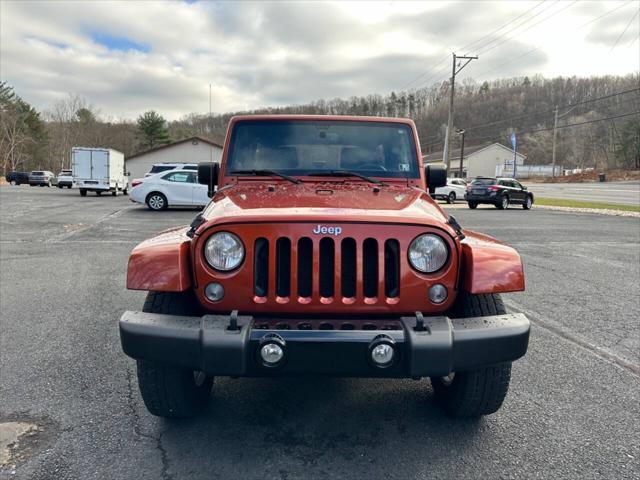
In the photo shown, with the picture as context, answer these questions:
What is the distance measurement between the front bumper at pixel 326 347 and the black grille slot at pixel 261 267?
0.61 ft

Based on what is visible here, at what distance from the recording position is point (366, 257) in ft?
8.14

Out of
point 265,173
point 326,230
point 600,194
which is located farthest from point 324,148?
point 600,194

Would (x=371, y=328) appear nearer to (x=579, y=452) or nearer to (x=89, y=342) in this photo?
(x=579, y=452)

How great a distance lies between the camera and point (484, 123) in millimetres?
94750

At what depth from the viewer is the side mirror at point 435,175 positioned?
405cm

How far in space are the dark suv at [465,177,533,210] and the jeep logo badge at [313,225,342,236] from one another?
21677mm

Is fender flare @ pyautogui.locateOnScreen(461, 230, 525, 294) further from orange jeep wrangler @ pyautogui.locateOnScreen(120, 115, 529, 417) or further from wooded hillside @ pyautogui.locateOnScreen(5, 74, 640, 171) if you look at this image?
wooded hillside @ pyautogui.locateOnScreen(5, 74, 640, 171)

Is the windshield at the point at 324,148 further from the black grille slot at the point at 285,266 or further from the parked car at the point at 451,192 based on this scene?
the parked car at the point at 451,192

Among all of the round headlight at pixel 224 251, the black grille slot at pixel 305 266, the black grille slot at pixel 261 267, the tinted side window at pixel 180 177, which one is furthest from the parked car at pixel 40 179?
the black grille slot at pixel 305 266

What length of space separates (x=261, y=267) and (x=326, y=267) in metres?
0.32

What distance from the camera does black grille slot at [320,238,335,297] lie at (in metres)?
2.48

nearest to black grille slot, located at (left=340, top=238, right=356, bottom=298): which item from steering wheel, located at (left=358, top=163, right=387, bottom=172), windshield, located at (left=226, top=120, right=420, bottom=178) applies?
windshield, located at (left=226, top=120, right=420, bottom=178)

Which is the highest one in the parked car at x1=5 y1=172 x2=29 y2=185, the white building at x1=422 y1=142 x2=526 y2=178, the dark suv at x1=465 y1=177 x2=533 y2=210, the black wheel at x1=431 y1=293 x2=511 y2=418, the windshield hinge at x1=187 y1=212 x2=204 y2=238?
the white building at x1=422 y1=142 x2=526 y2=178

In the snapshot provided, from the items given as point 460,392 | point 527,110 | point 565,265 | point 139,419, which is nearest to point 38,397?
point 139,419
